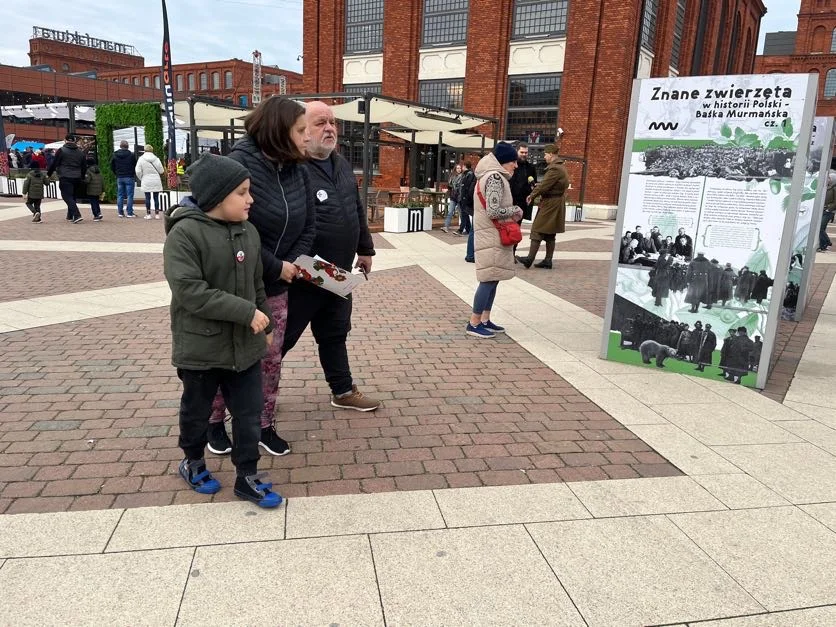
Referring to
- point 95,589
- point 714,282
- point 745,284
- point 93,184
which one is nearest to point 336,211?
point 95,589

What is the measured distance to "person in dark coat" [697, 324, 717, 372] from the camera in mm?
4965

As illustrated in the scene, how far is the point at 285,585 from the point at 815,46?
230 ft

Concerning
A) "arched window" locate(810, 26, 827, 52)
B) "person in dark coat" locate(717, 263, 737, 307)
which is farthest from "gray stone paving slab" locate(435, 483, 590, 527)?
"arched window" locate(810, 26, 827, 52)

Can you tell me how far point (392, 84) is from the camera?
2811 centimetres

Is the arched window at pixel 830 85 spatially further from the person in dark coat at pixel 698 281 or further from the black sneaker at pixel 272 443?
the black sneaker at pixel 272 443

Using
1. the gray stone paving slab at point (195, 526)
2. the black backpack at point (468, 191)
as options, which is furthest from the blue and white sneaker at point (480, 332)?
the black backpack at point (468, 191)

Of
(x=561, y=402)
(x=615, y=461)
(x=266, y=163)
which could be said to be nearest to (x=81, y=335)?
(x=266, y=163)

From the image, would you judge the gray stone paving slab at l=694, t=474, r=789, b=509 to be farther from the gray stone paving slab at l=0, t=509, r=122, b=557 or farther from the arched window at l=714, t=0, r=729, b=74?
the arched window at l=714, t=0, r=729, b=74

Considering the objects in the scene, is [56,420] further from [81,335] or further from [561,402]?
[561,402]

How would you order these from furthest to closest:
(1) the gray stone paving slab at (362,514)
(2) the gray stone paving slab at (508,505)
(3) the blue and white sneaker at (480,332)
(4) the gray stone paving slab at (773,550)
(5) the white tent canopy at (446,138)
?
(5) the white tent canopy at (446,138), (3) the blue and white sneaker at (480,332), (2) the gray stone paving slab at (508,505), (1) the gray stone paving slab at (362,514), (4) the gray stone paving slab at (773,550)

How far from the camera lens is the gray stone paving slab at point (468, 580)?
2203 mm

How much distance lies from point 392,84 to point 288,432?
87.5ft

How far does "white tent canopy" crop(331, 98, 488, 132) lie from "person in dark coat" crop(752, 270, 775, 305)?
11.2 meters

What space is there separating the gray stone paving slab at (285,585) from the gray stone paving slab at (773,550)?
56.7 inches
